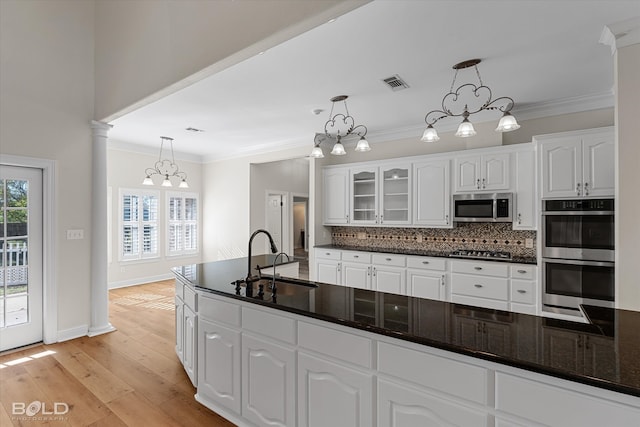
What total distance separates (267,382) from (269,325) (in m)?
0.35

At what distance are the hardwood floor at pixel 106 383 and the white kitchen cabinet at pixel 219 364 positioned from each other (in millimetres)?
159

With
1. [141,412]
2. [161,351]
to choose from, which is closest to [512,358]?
[141,412]

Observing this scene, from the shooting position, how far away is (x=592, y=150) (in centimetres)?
321

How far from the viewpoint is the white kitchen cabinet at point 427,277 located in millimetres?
4145

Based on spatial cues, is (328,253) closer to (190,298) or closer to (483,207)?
(483,207)

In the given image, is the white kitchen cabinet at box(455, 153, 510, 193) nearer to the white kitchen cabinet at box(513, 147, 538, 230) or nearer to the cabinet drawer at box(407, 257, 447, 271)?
the white kitchen cabinet at box(513, 147, 538, 230)

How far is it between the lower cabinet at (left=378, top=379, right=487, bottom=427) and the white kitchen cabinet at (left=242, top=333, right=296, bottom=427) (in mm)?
557

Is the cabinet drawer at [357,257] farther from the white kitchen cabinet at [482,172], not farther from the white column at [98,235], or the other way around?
the white column at [98,235]

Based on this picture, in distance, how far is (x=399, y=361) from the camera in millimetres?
1434

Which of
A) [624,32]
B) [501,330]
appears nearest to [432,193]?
[624,32]

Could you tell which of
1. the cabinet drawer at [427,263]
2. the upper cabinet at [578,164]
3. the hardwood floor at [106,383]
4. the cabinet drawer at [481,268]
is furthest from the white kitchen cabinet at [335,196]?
the hardwood floor at [106,383]

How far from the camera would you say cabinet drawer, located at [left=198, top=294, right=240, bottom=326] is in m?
2.11

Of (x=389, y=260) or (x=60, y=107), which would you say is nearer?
(x=60, y=107)

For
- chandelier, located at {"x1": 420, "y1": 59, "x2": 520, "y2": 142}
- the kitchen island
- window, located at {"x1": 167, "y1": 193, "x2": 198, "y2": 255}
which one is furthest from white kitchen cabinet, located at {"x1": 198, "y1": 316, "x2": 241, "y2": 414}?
window, located at {"x1": 167, "y1": 193, "x2": 198, "y2": 255}
